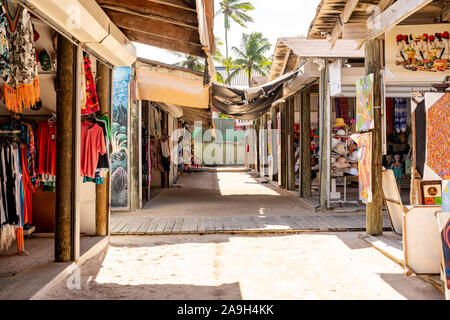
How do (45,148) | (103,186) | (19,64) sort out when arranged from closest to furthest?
(19,64), (45,148), (103,186)

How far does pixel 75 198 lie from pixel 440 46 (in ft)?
15.2

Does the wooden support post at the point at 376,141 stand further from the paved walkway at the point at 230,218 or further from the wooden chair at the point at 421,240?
the wooden chair at the point at 421,240

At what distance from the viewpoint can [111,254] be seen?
5.05m

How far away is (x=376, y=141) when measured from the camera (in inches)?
220

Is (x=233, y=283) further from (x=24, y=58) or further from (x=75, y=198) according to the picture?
(x=24, y=58)

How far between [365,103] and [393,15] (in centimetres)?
132

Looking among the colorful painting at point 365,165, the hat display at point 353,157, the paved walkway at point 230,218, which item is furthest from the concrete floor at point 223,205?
the colorful painting at point 365,165

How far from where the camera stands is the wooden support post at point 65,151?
4180 millimetres

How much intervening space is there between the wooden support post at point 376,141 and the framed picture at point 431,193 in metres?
0.87

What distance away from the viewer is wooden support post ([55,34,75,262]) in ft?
13.7

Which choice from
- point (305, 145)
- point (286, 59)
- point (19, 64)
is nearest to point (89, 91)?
point (19, 64)

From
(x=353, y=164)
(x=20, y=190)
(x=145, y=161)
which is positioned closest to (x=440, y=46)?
(x=353, y=164)

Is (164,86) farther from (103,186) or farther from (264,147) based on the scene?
(264,147)
